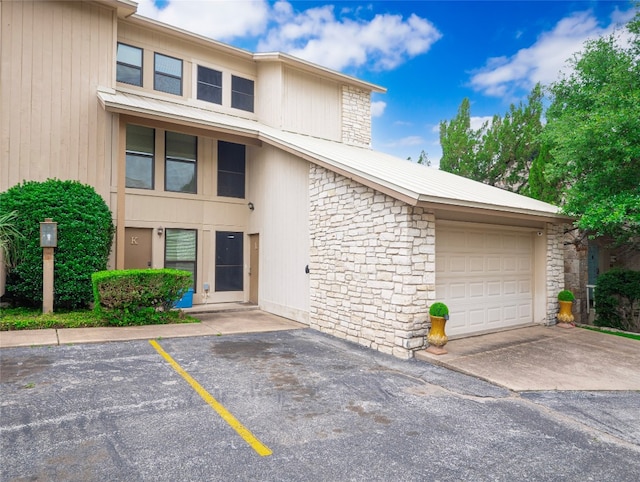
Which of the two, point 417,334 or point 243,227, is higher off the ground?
point 243,227

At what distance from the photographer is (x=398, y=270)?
6676mm

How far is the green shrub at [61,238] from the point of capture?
8039 millimetres

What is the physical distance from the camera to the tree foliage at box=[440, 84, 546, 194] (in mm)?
17016

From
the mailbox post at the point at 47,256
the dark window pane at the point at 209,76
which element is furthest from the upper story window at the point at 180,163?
the mailbox post at the point at 47,256

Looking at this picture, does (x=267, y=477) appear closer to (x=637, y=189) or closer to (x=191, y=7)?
(x=637, y=189)

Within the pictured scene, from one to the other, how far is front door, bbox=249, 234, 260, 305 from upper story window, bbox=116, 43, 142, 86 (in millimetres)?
5273

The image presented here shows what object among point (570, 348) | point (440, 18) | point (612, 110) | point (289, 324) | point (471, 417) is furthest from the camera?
point (440, 18)

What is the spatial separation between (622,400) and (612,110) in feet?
18.3

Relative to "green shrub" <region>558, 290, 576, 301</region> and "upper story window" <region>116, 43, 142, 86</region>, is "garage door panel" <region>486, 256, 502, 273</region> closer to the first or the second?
"green shrub" <region>558, 290, 576, 301</region>

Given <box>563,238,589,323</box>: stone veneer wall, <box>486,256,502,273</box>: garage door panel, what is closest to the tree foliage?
<box>563,238,589,323</box>: stone veneer wall

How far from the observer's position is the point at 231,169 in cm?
1184

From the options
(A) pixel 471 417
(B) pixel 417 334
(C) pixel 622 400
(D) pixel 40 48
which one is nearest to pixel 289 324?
(B) pixel 417 334

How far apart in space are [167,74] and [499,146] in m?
13.9

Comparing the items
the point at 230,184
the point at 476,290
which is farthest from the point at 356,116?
the point at 476,290
